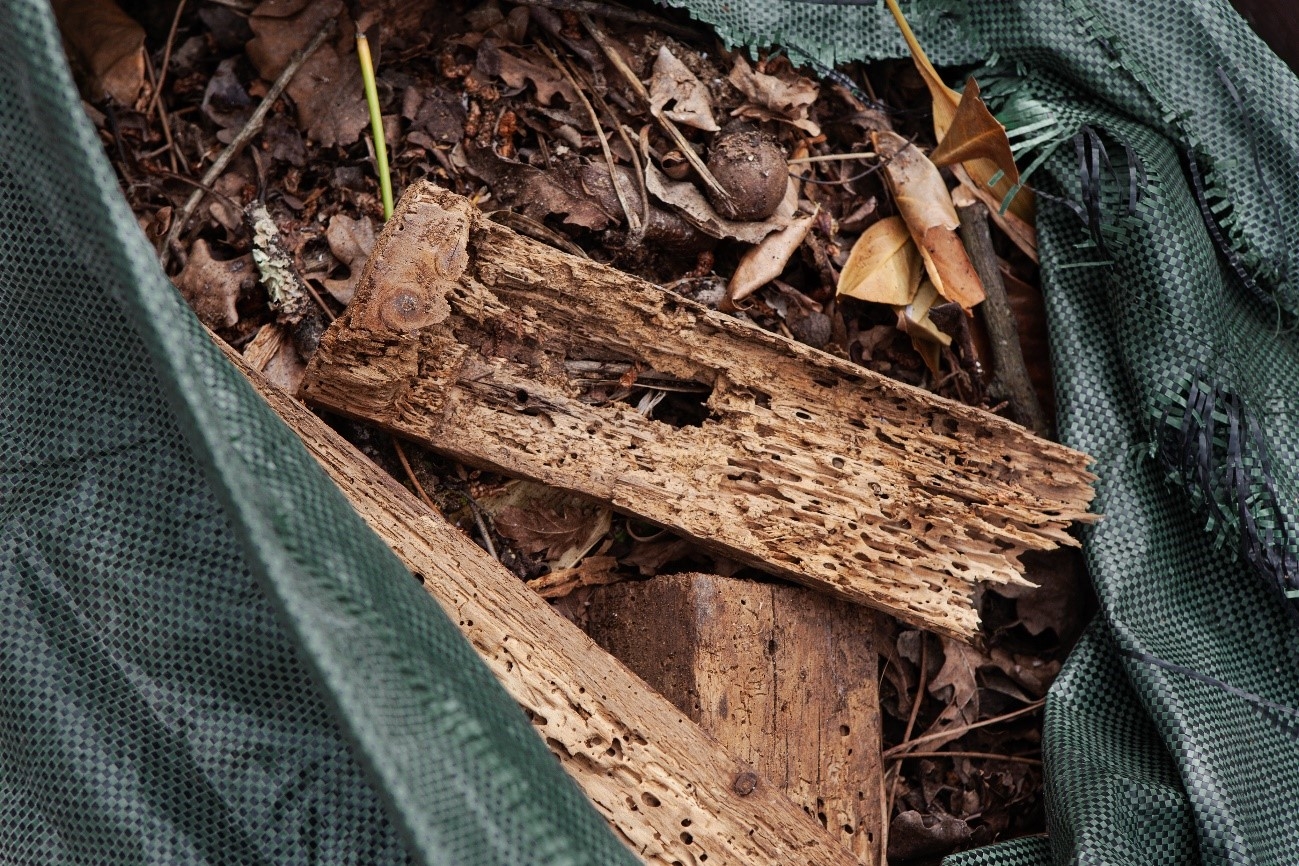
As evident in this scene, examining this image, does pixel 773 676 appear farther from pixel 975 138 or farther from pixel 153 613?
pixel 975 138

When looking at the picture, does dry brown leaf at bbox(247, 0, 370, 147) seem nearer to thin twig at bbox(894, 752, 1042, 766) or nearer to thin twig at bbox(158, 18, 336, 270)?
thin twig at bbox(158, 18, 336, 270)

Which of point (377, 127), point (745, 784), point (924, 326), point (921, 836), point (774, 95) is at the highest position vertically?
point (774, 95)

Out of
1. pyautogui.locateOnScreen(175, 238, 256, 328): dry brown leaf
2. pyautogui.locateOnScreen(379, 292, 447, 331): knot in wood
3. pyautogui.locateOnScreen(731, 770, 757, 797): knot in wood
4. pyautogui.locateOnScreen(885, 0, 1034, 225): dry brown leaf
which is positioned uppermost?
pyautogui.locateOnScreen(885, 0, 1034, 225): dry brown leaf

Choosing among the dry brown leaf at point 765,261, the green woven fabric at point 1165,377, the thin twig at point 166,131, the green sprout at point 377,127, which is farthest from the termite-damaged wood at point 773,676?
the thin twig at point 166,131

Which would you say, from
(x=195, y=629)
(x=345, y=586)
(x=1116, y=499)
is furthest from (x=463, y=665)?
(x=1116, y=499)

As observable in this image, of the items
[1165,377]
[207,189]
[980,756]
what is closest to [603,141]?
[207,189]

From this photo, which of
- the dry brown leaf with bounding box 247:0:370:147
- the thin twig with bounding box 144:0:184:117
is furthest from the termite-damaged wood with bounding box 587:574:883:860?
the thin twig with bounding box 144:0:184:117
